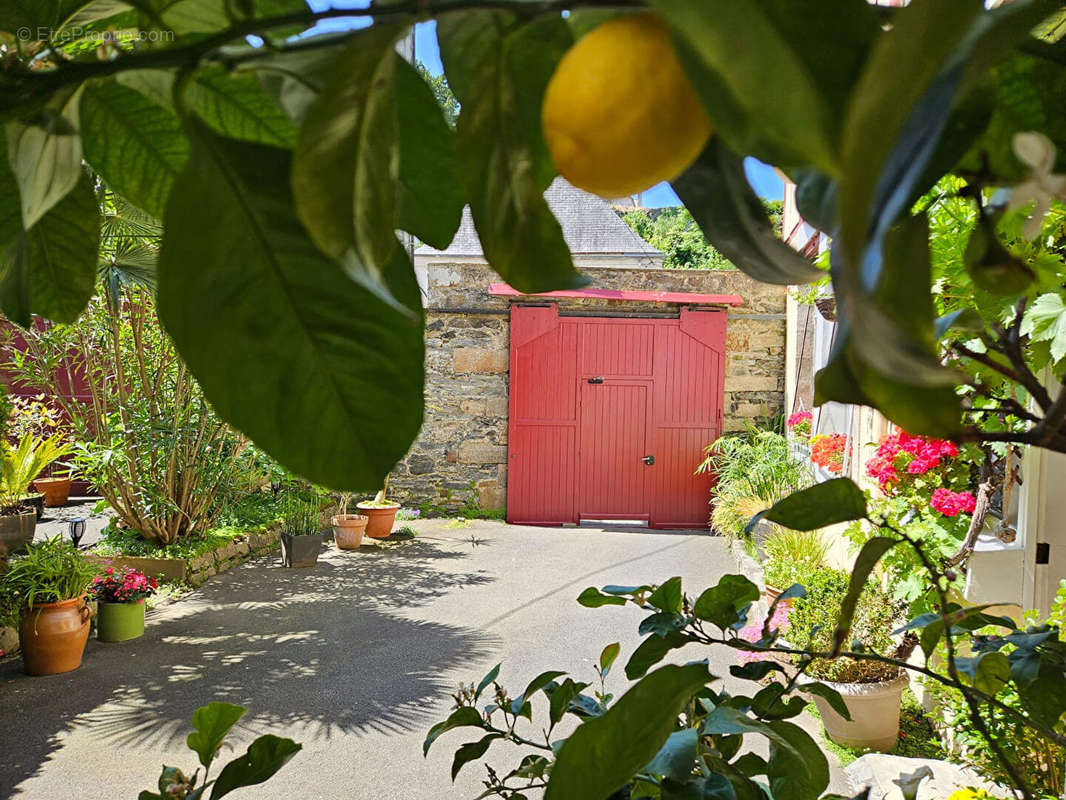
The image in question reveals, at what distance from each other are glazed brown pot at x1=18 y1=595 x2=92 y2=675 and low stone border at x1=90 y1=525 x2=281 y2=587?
101 centimetres

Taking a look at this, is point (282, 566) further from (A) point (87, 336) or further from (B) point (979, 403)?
(B) point (979, 403)

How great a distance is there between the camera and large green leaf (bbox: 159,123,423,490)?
7.9 inches

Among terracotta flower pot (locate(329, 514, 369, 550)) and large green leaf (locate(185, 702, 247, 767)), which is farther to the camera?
terracotta flower pot (locate(329, 514, 369, 550))

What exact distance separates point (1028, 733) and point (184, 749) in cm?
305

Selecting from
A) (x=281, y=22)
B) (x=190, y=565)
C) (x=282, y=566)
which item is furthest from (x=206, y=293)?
(x=282, y=566)

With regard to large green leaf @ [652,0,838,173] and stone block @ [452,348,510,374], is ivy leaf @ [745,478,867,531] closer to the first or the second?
large green leaf @ [652,0,838,173]

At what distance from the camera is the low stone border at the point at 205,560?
214 inches

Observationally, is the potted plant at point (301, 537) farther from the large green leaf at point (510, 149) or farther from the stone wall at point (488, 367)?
the large green leaf at point (510, 149)

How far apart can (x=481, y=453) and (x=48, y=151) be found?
25.3ft

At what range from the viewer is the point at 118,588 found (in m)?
4.44

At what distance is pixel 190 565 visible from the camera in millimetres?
5504

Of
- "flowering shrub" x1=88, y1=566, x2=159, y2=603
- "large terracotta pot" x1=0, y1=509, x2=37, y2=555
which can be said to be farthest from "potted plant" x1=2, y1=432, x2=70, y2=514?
"flowering shrub" x1=88, y1=566, x2=159, y2=603

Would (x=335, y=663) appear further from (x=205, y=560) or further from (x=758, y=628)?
(x=758, y=628)

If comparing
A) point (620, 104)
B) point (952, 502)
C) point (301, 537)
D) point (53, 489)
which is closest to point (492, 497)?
point (301, 537)
